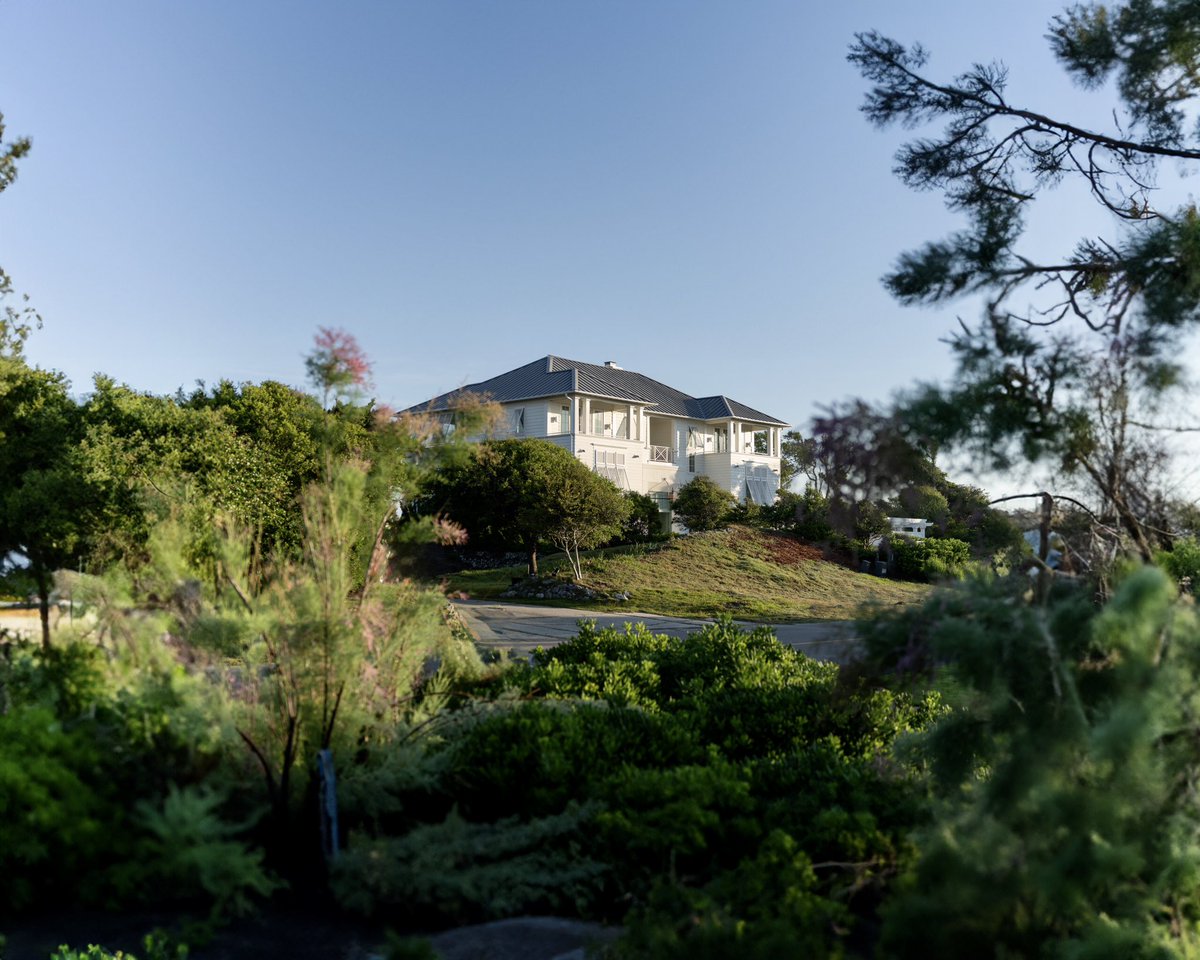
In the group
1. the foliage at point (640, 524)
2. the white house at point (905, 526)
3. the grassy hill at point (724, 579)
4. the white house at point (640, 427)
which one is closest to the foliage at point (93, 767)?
the white house at point (905, 526)

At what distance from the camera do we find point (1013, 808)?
8.97 ft

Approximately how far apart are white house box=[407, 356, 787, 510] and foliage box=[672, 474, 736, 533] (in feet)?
11.8

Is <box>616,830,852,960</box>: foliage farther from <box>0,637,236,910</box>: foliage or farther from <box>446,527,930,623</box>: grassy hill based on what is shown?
<box>446,527,930,623</box>: grassy hill

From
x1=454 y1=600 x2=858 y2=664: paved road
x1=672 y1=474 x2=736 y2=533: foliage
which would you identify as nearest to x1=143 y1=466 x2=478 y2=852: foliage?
x1=454 y1=600 x2=858 y2=664: paved road

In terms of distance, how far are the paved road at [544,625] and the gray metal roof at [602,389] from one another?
548 inches

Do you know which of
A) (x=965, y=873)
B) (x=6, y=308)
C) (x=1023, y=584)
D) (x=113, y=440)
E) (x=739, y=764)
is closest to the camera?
(x=965, y=873)

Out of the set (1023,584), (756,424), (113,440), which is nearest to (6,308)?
(113,440)

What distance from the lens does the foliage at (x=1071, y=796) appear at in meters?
2.57

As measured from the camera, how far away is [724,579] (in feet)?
77.4

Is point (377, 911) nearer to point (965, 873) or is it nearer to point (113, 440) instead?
point (965, 873)

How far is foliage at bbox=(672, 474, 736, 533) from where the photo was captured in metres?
29.6

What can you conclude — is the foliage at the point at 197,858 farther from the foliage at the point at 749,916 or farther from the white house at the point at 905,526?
the white house at the point at 905,526

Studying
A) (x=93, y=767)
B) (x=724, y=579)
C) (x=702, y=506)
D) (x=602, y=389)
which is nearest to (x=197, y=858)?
(x=93, y=767)

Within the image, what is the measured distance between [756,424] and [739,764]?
35324 millimetres
